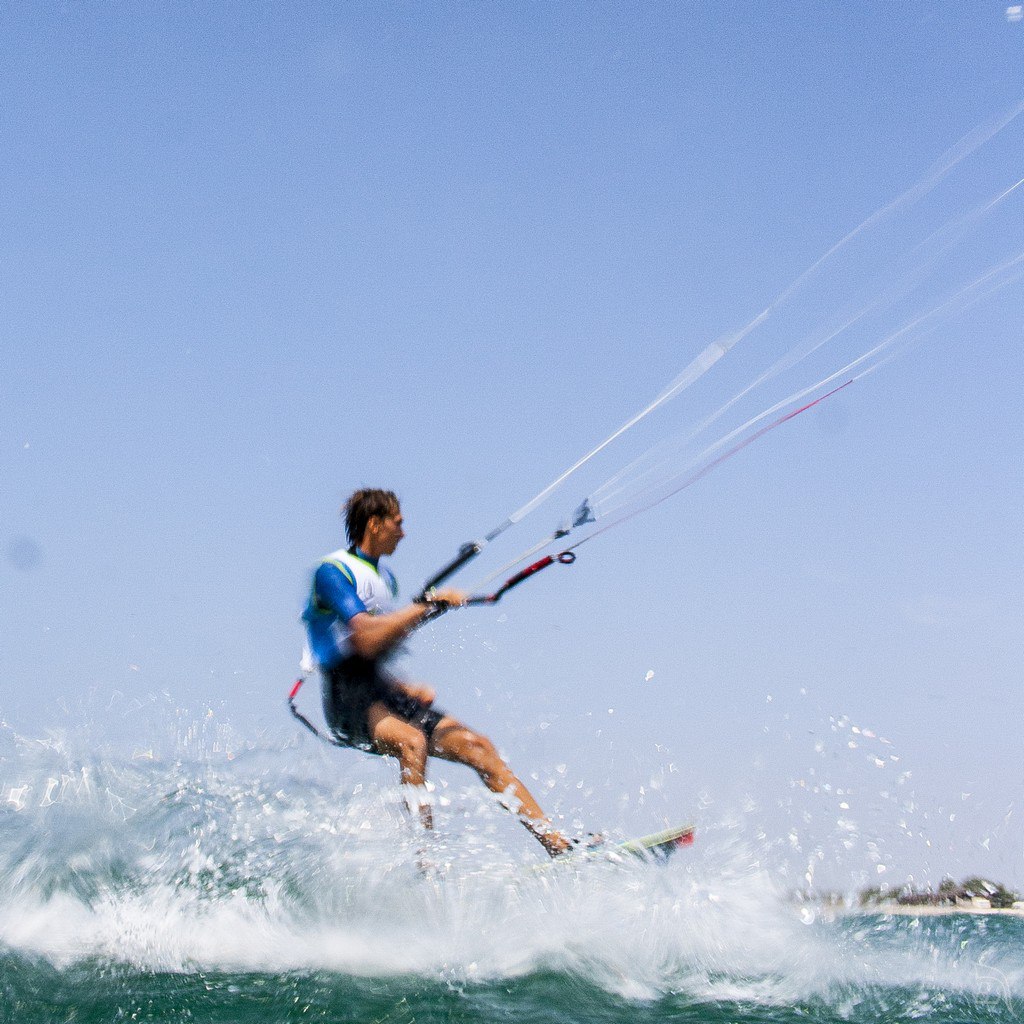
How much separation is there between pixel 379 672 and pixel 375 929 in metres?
1.23

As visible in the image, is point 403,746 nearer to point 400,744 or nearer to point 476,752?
point 400,744

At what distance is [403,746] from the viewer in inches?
198

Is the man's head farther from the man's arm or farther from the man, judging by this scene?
the man's arm

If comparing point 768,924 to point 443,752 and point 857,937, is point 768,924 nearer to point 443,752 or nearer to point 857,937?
point 857,937

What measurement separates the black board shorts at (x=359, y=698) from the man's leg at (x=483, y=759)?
9 cm

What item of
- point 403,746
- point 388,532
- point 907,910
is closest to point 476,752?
point 403,746

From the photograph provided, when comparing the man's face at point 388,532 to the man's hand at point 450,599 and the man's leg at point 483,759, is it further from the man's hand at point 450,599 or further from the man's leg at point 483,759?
the man's leg at point 483,759

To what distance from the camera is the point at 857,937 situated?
4863mm

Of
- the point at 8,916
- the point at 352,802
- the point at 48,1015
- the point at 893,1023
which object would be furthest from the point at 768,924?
the point at 8,916

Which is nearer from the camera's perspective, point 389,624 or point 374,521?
point 389,624

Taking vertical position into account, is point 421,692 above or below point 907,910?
above

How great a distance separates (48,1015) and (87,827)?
5.48ft

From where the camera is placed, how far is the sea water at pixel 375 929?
11.9 feet

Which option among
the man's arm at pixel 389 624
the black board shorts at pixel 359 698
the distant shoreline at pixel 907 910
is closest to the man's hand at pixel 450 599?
the man's arm at pixel 389 624
